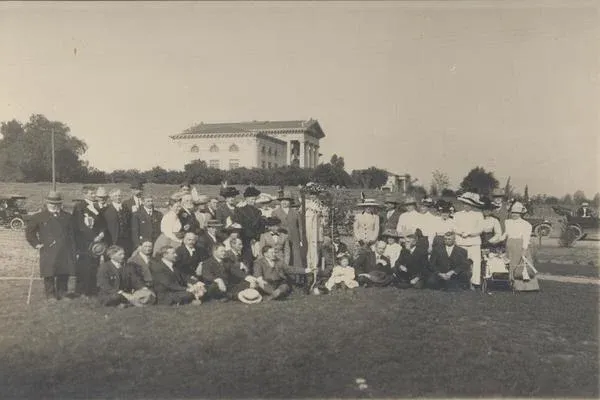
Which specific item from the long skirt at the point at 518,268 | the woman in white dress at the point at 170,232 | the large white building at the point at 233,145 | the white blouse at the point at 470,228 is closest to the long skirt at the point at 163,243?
the woman in white dress at the point at 170,232

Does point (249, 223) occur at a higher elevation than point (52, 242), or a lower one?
higher

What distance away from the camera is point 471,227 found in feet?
27.1

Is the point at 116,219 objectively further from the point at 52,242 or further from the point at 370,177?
the point at 370,177

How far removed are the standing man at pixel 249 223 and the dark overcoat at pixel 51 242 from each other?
238 cm

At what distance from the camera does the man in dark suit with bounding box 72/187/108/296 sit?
23.2 ft

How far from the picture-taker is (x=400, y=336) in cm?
536

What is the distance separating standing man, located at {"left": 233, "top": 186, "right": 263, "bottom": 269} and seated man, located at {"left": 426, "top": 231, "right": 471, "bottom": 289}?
8.47 feet

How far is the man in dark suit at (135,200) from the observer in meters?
7.52

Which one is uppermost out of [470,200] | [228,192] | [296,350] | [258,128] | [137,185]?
[258,128]

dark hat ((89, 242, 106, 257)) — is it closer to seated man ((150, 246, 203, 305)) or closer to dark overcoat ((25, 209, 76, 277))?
dark overcoat ((25, 209, 76, 277))

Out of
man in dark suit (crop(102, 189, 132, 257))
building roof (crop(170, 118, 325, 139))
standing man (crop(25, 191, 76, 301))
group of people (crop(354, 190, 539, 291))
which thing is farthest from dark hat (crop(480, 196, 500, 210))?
building roof (crop(170, 118, 325, 139))

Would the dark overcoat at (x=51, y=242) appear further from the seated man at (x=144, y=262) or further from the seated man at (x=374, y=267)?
the seated man at (x=374, y=267)

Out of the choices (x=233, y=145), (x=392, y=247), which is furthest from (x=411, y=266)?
(x=233, y=145)

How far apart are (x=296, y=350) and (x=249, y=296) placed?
1963 mm
